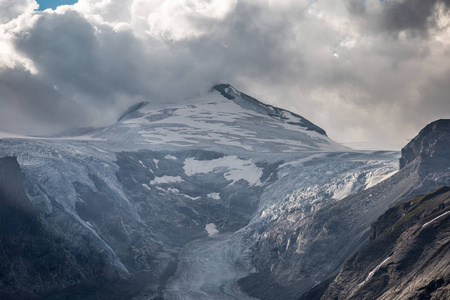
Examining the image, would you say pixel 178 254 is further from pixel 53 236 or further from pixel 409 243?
pixel 409 243

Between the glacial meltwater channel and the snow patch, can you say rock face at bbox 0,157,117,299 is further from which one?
the snow patch

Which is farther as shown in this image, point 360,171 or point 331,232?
point 360,171

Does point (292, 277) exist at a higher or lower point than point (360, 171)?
lower

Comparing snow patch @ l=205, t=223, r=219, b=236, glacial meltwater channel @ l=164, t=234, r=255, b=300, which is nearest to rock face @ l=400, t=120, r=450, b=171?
glacial meltwater channel @ l=164, t=234, r=255, b=300

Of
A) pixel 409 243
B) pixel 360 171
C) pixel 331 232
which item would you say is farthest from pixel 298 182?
pixel 409 243

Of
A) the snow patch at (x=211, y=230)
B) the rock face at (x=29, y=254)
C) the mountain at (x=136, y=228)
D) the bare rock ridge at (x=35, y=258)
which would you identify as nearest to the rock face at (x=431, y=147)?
the mountain at (x=136, y=228)

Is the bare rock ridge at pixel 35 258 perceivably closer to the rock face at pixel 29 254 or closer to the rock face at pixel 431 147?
the rock face at pixel 29 254
